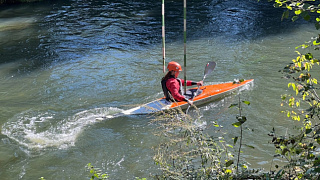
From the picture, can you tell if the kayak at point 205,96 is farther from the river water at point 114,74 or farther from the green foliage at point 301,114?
the green foliage at point 301,114

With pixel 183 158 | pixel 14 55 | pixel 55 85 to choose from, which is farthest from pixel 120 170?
pixel 14 55

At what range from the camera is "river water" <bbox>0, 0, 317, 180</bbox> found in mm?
4762

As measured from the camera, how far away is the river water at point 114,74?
187 inches

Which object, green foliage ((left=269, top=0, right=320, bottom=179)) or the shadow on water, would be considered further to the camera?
the shadow on water

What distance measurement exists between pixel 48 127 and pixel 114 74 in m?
2.33

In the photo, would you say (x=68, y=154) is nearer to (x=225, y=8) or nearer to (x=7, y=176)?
(x=7, y=176)

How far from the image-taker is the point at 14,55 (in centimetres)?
880

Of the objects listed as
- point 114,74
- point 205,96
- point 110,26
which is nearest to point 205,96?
point 205,96

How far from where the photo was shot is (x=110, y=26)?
1088 cm

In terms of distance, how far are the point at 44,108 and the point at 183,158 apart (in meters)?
3.86

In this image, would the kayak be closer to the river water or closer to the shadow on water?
the river water

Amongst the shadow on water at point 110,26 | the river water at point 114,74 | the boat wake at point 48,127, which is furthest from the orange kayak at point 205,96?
the shadow on water at point 110,26

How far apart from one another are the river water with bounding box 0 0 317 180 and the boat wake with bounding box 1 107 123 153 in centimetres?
2

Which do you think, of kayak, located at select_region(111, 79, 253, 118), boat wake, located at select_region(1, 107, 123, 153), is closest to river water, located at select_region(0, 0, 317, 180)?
boat wake, located at select_region(1, 107, 123, 153)
